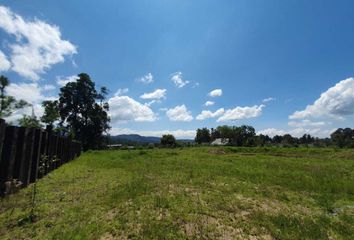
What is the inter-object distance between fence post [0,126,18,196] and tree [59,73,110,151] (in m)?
34.8

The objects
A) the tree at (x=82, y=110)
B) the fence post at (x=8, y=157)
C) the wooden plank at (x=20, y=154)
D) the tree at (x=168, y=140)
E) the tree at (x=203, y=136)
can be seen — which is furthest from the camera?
the tree at (x=203, y=136)

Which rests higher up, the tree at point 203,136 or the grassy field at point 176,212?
the tree at point 203,136

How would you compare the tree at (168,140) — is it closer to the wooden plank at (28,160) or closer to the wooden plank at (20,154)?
the wooden plank at (28,160)

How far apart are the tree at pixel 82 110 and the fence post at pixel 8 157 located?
114 feet

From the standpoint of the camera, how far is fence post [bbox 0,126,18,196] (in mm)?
5602

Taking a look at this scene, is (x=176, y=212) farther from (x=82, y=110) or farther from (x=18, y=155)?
(x=82, y=110)

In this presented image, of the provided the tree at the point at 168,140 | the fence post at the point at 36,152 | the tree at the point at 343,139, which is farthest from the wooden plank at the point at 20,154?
the tree at the point at 168,140

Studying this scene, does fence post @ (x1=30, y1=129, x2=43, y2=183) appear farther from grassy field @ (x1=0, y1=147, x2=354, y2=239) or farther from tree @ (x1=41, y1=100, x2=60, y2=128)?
tree @ (x1=41, y1=100, x2=60, y2=128)

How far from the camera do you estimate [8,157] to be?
5.75 metres

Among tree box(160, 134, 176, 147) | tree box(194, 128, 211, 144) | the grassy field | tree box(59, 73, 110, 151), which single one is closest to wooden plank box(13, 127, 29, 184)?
the grassy field

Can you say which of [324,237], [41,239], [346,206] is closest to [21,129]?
[41,239]

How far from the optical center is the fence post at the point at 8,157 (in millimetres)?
5602

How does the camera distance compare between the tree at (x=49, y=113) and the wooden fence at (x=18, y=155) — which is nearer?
the wooden fence at (x=18, y=155)

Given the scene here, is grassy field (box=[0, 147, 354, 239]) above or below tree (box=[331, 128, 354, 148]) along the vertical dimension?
below
